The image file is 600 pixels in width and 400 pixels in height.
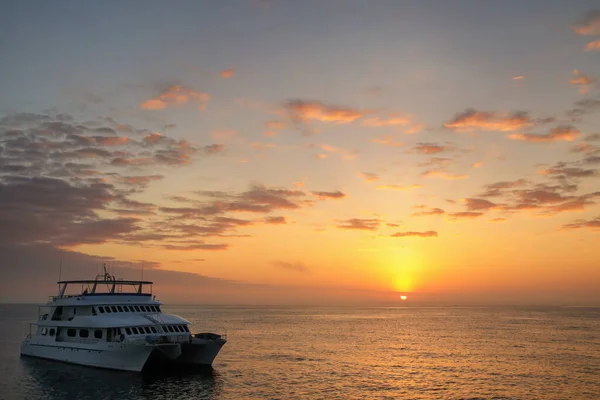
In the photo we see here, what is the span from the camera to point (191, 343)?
57.3 meters

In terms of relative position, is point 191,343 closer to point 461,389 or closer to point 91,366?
point 91,366

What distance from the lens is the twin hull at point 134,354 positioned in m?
54.2

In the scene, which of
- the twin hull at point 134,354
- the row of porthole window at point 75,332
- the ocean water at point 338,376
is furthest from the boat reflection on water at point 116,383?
the row of porthole window at point 75,332

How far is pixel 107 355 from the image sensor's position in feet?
183

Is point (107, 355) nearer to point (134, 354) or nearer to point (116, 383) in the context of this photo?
point (134, 354)

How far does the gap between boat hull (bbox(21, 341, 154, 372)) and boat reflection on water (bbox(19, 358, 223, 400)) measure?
706 mm

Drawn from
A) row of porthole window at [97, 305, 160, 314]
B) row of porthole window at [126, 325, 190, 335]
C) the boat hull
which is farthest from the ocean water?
row of porthole window at [97, 305, 160, 314]

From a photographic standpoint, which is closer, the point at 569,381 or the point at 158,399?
the point at 158,399

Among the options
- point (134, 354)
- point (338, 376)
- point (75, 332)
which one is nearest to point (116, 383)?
point (134, 354)

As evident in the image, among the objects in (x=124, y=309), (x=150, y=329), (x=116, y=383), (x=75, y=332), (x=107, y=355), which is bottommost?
(x=116, y=383)

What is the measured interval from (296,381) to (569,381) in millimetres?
30908

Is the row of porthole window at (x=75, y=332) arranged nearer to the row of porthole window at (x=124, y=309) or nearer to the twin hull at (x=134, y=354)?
the twin hull at (x=134, y=354)

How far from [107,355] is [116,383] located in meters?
5.48

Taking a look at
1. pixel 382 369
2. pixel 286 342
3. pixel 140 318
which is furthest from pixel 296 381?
pixel 286 342
